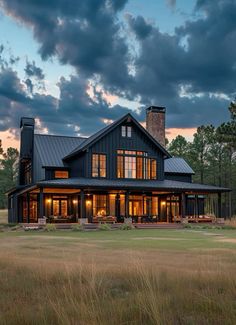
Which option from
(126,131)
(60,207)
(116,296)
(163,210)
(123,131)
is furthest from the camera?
(163,210)

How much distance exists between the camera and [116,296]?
325 inches

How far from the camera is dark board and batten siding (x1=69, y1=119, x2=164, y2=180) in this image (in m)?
39.1

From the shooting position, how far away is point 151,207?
142ft

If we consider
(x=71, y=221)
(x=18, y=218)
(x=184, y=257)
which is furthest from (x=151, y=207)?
(x=184, y=257)

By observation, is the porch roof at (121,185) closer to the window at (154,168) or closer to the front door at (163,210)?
the window at (154,168)

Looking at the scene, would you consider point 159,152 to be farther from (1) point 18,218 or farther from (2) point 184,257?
(2) point 184,257

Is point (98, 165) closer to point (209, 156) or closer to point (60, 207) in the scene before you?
point (60, 207)

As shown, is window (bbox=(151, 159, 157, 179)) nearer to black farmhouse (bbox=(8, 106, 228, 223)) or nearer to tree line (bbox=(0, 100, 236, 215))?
black farmhouse (bbox=(8, 106, 228, 223))

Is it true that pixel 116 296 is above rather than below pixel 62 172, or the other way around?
below

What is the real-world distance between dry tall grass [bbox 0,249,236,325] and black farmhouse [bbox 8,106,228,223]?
24.7 m

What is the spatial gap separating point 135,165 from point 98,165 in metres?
3.84

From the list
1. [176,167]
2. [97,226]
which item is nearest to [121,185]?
[97,226]

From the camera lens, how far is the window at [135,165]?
133ft

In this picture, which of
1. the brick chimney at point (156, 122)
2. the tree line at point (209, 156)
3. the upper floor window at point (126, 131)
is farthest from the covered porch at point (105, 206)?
the tree line at point (209, 156)
